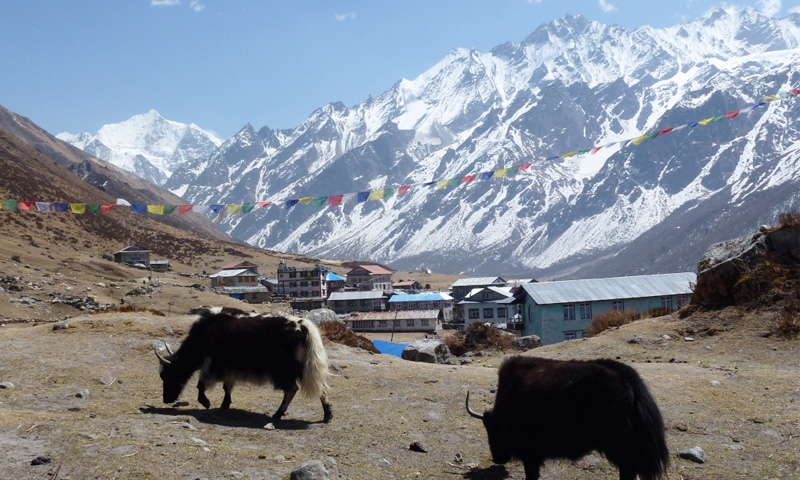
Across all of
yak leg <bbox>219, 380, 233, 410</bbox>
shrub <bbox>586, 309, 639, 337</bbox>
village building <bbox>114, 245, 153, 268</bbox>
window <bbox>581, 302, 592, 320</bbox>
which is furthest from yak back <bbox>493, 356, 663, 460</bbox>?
village building <bbox>114, 245, 153, 268</bbox>

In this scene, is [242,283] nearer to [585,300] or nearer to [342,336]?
[585,300]

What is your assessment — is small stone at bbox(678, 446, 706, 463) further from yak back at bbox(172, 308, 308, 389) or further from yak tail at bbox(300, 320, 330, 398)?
yak back at bbox(172, 308, 308, 389)

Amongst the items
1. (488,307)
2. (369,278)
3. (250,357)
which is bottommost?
(488,307)

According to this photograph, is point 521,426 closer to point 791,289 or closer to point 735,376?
point 735,376

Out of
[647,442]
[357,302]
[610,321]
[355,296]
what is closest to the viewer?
[647,442]

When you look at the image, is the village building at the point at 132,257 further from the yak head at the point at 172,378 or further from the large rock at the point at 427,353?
the yak head at the point at 172,378

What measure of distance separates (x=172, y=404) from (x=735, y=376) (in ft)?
39.7

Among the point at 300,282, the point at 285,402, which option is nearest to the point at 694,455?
the point at 285,402

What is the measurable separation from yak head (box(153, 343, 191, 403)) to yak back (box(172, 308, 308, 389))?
0.16 m

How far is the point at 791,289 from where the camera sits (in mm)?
21547

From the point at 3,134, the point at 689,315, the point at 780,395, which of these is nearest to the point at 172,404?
the point at 780,395

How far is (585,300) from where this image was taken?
52.5m

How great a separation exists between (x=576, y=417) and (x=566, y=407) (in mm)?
165

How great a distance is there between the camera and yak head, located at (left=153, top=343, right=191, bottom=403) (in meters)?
12.0
